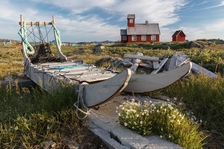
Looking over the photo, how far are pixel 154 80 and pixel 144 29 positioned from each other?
47105 mm

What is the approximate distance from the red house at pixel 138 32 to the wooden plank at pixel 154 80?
4492cm

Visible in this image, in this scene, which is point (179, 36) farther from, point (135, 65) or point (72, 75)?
point (72, 75)

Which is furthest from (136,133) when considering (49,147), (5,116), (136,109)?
(5,116)

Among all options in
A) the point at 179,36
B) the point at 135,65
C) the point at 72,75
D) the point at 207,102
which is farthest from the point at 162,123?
the point at 179,36

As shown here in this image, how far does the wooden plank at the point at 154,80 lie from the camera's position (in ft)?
13.5

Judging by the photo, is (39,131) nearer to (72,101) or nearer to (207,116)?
(72,101)

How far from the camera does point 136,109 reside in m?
3.35

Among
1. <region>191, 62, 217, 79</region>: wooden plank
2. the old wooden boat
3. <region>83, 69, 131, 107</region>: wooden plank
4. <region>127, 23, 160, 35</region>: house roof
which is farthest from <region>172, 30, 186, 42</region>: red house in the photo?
<region>83, 69, 131, 107</region>: wooden plank

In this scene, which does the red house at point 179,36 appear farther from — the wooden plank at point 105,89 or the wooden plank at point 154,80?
the wooden plank at point 105,89

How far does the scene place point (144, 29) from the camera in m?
49.7

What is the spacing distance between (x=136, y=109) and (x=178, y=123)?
2.28ft

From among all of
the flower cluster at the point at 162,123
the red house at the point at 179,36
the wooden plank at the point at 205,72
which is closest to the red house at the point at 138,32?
the red house at the point at 179,36

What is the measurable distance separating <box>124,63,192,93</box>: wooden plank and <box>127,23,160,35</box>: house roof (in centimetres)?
4498

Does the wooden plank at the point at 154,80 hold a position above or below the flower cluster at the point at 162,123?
above
